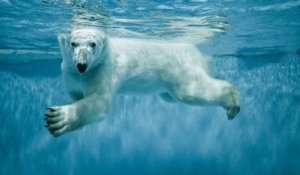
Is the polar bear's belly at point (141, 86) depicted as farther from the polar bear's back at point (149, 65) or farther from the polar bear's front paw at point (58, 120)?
the polar bear's front paw at point (58, 120)

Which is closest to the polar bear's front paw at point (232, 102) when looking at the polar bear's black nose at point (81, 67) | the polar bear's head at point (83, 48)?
the polar bear's head at point (83, 48)

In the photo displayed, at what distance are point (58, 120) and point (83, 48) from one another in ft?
3.56

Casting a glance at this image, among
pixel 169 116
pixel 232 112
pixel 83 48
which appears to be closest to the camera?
pixel 83 48

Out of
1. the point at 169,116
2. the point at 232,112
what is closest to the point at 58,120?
the point at 232,112

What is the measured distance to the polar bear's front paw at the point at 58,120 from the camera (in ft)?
13.4

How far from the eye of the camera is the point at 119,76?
5543 millimetres

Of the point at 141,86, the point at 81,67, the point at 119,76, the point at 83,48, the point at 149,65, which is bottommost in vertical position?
the point at 141,86

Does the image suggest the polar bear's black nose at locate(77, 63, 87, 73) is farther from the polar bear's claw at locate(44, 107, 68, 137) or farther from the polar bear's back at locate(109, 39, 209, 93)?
the polar bear's back at locate(109, 39, 209, 93)

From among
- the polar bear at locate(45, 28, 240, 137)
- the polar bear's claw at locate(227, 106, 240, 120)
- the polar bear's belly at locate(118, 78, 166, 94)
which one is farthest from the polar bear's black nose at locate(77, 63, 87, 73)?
the polar bear's claw at locate(227, 106, 240, 120)

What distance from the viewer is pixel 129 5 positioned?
762 cm

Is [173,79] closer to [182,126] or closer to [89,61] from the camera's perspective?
[89,61]

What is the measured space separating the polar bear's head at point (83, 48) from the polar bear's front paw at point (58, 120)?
1.82ft

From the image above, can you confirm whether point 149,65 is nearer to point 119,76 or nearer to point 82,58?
point 119,76

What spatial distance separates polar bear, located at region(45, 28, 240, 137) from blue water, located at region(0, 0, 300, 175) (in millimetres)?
3142
